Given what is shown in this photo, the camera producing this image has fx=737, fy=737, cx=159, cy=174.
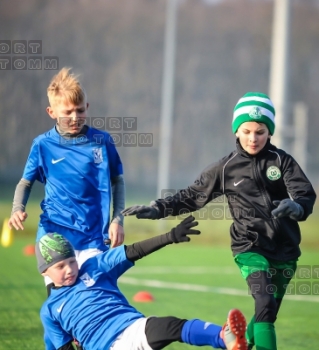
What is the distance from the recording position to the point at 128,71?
26516 millimetres

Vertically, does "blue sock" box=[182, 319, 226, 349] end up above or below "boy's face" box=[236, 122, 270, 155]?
below

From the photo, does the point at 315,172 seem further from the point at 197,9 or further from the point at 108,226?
the point at 108,226

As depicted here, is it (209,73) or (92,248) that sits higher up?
(209,73)

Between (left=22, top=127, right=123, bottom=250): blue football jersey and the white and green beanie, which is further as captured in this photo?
(left=22, top=127, right=123, bottom=250): blue football jersey

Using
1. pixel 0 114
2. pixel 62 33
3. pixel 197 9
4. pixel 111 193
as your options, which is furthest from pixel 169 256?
pixel 197 9

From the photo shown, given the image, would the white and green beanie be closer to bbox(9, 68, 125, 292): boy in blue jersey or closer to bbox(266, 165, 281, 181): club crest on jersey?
bbox(266, 165, 281, 181): club crest on jersey

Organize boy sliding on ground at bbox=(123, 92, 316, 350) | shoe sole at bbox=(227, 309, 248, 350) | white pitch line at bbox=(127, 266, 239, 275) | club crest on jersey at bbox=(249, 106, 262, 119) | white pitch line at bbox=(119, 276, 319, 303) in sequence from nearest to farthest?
1. shoe sole at bbox=(227, 309, 248, 350)
2. boy sliding on ground at bbox=(123, 92, 316, 350)
3. club crest on jersey at bbox=(249, 106, 262, 119)
4. white pitch line at bbox=(119, 276, 319, 303)
5. white pitch line at bbox=(127, 266, 239, 275)

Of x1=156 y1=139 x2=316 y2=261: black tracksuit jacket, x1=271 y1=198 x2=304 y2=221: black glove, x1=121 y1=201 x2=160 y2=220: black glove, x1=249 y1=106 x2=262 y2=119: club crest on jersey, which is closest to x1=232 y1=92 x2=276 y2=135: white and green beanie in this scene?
x1=249 y1=106 x2=262 y2=119: club crest on jersey

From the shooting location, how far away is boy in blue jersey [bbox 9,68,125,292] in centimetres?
500

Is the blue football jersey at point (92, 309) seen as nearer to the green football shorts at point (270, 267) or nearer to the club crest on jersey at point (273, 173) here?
the green football shorts at point (270, 267)

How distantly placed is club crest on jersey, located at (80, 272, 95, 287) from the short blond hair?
3.96ft

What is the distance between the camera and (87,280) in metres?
4.36

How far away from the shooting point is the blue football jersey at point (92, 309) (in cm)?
418

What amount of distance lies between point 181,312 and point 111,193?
104 inches
